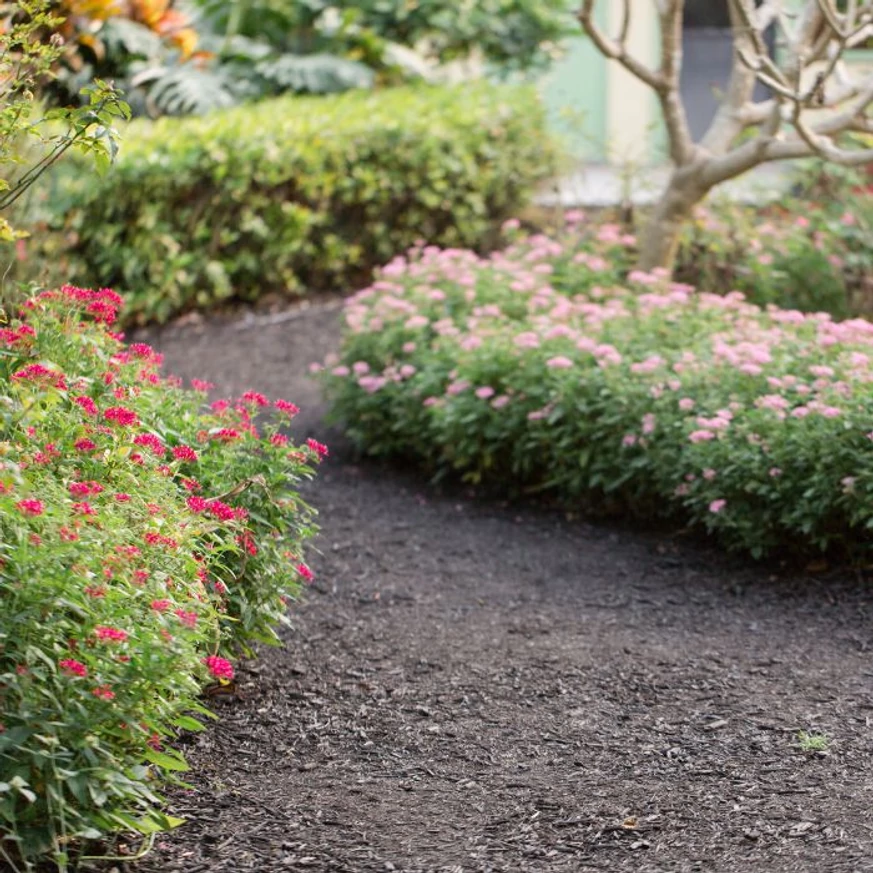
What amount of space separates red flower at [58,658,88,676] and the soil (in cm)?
55

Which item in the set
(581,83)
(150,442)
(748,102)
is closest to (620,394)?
(150,442)

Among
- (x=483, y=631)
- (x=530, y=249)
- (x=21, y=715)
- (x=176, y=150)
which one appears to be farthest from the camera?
(x=176, y=150)

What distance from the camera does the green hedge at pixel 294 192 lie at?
25.2 ft

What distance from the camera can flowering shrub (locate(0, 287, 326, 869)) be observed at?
8.41 feet

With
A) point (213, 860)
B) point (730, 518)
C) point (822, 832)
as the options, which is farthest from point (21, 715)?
point (730, 518)

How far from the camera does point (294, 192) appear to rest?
28.1ft

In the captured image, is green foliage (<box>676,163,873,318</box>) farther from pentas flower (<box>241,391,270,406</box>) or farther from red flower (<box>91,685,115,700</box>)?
red flower (<box>91,685,115,700</box>)

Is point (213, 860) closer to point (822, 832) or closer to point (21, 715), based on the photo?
point (21, 715)

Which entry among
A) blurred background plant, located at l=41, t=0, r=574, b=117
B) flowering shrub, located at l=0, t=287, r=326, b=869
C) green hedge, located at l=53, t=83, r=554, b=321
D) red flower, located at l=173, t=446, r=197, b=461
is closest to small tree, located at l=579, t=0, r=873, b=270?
green hedge, located at l=53, t=83, r=554, b=321

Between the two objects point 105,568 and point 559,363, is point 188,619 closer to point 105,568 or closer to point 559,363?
point 105,568

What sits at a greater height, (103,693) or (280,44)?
(280,44)

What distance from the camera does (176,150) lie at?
7832 millimetres

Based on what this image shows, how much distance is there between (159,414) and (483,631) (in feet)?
4.24

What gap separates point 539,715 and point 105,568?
1441 mm
